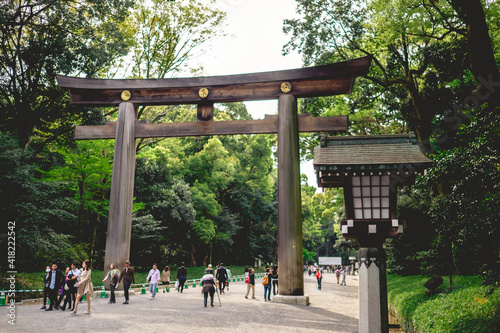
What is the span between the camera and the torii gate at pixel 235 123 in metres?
13.1

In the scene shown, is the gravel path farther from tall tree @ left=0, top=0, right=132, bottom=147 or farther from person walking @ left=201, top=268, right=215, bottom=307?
tall tree @ left=0, top=0, right=132, bottom=147

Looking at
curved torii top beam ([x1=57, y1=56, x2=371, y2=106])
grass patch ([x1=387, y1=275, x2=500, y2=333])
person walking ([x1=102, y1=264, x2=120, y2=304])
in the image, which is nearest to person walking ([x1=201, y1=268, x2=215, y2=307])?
person walking ([x1=102, y1=264, x2=120, y2=304])

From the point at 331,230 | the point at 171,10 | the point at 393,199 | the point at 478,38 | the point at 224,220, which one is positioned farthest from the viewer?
the point at 331,230

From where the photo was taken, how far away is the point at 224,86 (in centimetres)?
1496

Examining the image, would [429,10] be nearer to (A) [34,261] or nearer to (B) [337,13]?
(B) [337,13]

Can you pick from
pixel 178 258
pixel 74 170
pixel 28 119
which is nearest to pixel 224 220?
pixel 178 258

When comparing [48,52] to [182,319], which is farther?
[48,52]

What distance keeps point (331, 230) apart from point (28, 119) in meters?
83.1

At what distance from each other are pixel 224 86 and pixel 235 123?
1.60 m

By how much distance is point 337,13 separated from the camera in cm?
1980

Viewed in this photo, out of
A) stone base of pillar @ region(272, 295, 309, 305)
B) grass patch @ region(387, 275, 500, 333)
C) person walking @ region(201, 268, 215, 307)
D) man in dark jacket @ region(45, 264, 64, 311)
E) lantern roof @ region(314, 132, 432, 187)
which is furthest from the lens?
stone base of pillar @ region(272, 295, 309, 305)

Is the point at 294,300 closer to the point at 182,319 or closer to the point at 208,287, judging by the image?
the point at 208,287

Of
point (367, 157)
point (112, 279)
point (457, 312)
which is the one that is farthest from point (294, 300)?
point (112, 279)

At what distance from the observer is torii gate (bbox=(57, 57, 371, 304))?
43.0 feet
